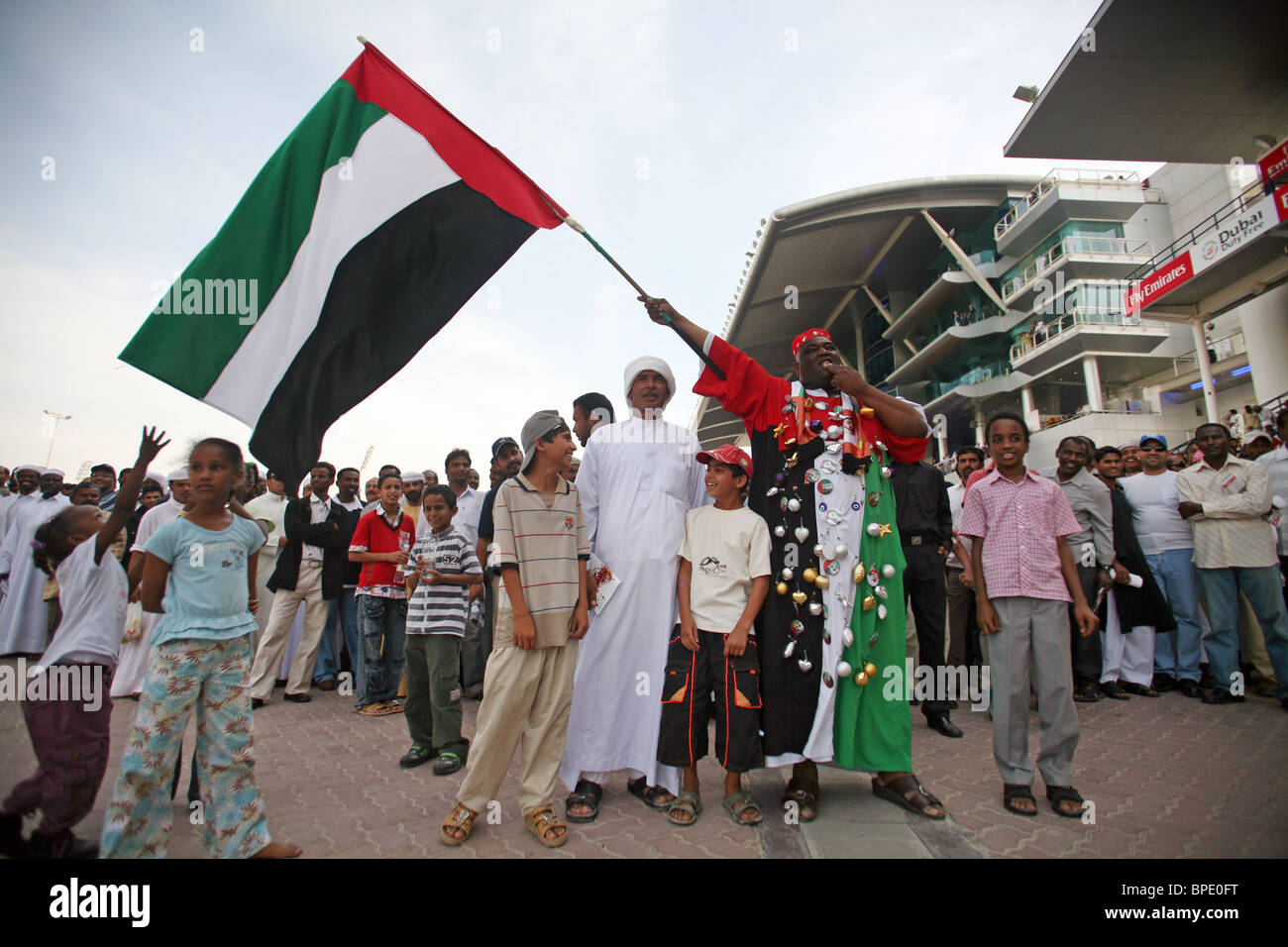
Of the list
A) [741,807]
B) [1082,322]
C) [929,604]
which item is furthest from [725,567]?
[1082,322]

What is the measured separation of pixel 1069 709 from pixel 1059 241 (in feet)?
108

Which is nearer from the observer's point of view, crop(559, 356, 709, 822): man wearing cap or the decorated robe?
the decorated robe

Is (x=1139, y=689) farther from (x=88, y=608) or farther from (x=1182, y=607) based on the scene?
(x=88, y=608)

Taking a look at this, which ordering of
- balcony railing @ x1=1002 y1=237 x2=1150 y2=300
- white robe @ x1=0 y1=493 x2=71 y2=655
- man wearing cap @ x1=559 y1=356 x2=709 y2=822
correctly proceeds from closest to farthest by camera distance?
1. man wearing cap @ x1=559 y1=356 x2=709 y2=822
2. white robe @ x1=0 y1=493 x2=71 y2=655
3. balcony railing @ x1=1002 y1=237 x2=1150 y2=300

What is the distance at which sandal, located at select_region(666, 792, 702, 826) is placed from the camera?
9.53 feet

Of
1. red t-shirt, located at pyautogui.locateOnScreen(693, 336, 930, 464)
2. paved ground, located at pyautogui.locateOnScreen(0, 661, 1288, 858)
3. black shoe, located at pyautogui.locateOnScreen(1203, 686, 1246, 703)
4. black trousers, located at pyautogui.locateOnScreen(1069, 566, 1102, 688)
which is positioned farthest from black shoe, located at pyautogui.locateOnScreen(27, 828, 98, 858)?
black shoe, located at pyautogui.locateOnScreen(1203, 686, 1246, 703)

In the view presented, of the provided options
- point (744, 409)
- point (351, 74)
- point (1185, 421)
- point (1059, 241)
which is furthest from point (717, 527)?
point (1185, 421)

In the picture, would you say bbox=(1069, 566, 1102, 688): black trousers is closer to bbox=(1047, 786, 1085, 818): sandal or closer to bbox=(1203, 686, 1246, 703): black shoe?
bbox=(1203, 686, 1246, 703): black shoe

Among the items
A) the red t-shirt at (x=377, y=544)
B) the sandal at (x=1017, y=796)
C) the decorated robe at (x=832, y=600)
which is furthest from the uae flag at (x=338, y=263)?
the sandal at (x=1017, y=796)

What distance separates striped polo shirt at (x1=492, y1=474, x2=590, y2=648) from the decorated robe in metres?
0.97

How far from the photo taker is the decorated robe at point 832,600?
3.03 metres

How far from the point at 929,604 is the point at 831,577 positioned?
193 centimetres

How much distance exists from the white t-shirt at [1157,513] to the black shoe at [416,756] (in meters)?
6.24

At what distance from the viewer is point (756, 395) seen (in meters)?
3.48
